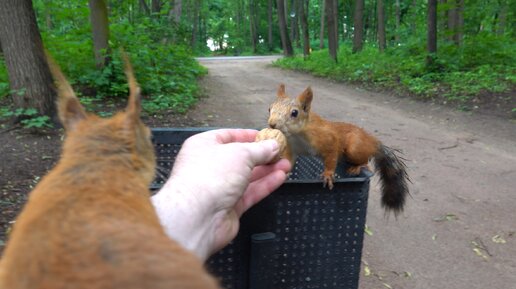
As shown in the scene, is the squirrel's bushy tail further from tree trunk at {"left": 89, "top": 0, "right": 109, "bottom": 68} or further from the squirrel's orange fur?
tree trunk at {"left": 89, "top": 0, "right": 109, "bottom": 68}

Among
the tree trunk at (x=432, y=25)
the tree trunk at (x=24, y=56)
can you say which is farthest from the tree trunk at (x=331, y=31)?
the tree trunk at (x=24, y=56)

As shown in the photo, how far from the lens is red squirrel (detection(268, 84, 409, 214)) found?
3123 mm

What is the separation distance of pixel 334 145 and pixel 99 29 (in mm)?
6097

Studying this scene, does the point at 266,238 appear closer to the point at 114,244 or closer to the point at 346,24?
the point at 114,244

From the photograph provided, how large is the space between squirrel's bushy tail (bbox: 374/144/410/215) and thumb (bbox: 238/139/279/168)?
4.20 ft

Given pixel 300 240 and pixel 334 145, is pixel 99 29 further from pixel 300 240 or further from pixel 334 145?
pixel 300 240

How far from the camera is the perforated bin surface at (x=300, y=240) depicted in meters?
2.09

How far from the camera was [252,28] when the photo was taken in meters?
44.6

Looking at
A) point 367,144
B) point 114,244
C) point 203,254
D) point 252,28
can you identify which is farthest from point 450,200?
point 252,28

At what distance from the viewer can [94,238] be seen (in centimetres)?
71

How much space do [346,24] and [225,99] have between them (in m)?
40.2

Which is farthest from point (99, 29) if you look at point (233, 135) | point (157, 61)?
point (233, 135)

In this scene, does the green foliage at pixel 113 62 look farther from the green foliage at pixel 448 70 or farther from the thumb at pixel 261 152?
the thumb at pixel 261 152

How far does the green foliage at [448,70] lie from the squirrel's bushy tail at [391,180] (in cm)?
651
